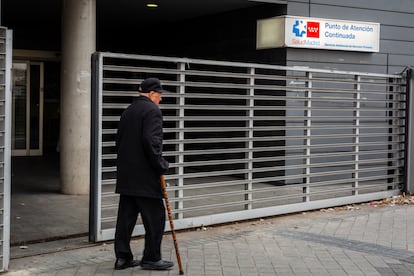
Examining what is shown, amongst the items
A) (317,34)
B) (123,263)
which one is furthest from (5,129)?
(317,34)

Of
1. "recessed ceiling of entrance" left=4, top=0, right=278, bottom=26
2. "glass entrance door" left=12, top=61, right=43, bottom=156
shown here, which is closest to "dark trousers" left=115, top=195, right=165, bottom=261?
"recessed ceiling of entrance" left=4, top=0, right=278, bottom=26

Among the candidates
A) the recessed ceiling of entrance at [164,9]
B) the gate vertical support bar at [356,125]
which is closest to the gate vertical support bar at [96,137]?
the gate vertical support bar at [356,125]

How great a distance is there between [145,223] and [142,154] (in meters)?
0.67

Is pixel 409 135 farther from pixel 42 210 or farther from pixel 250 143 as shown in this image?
pixel 42 210

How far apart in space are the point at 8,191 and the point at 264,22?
25.9ft

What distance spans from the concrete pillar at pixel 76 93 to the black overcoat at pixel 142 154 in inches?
198

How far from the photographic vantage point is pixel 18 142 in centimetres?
1781

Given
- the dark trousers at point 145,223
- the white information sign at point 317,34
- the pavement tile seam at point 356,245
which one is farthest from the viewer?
the white information sign at point 317,34

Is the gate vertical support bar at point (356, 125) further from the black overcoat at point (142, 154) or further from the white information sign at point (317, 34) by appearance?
the black overcoat at point (142, 154)

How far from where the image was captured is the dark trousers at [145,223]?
619 cm

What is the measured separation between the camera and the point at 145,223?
20.4ft

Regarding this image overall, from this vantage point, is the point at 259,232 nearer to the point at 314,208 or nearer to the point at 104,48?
the point at 314,208

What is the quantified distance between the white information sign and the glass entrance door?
25.6 feet

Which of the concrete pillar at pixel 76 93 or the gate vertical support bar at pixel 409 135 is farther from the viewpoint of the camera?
the gate vertical support bar at pixel 409 135
